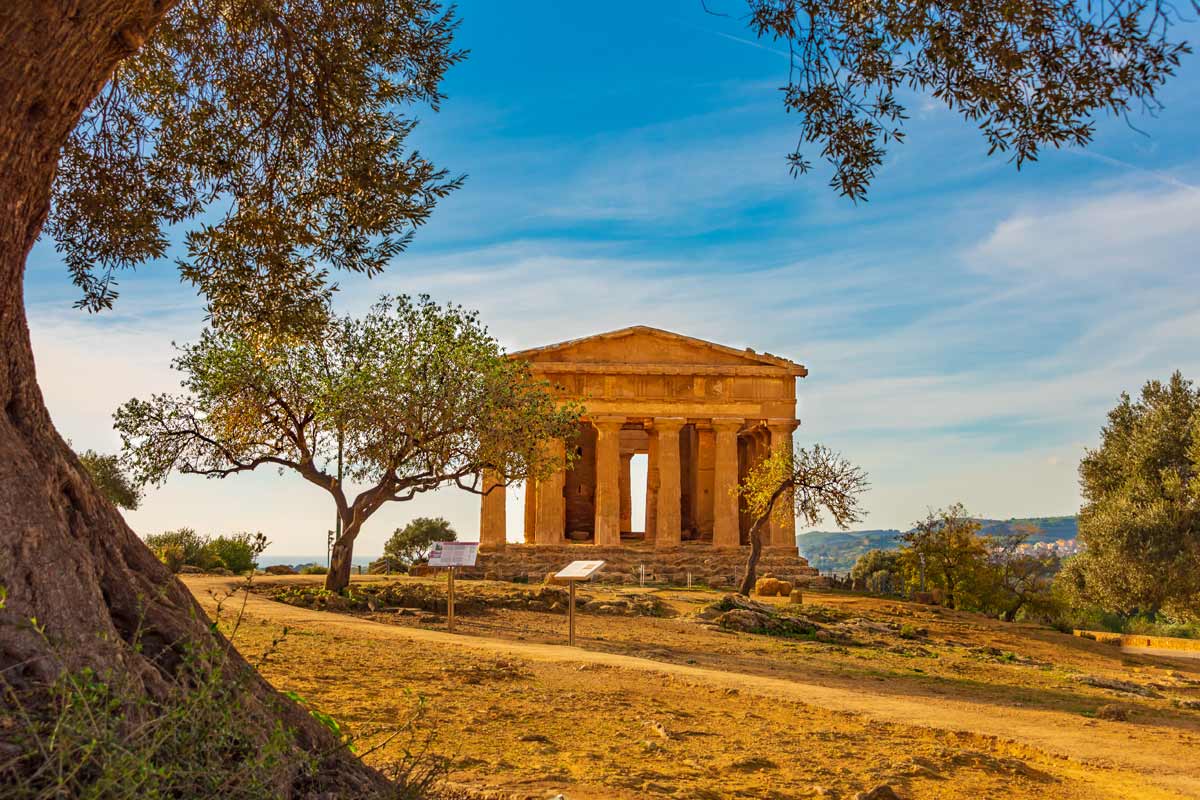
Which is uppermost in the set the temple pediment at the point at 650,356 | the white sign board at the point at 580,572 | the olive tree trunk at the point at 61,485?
the temple pediment at the point at 650,356

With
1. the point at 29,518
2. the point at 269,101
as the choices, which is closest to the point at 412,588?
the point at 269,101

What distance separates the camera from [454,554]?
680 inches

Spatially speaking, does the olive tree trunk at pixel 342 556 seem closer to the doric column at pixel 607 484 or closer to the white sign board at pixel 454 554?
the white sign board at pixel 454 554

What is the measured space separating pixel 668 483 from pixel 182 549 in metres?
18.8

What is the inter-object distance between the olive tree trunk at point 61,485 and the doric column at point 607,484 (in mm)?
35184

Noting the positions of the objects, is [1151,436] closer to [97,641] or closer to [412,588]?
[412,588]

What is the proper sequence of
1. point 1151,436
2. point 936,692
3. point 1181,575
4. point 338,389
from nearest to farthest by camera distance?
point 936,692, point 338,389, point 1181,575, point 1151,436

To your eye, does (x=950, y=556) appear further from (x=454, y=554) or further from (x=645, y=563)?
(x=454, y=554)

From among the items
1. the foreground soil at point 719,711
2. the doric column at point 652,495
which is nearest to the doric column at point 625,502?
the doric column at point 652,495

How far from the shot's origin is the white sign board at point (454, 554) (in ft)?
56.0

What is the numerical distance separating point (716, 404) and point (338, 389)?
2259cm

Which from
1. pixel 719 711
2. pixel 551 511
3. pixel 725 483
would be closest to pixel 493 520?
pixel 551 511

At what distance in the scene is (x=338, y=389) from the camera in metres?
21.4

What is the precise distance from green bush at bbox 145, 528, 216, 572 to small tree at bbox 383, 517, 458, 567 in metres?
19.7
